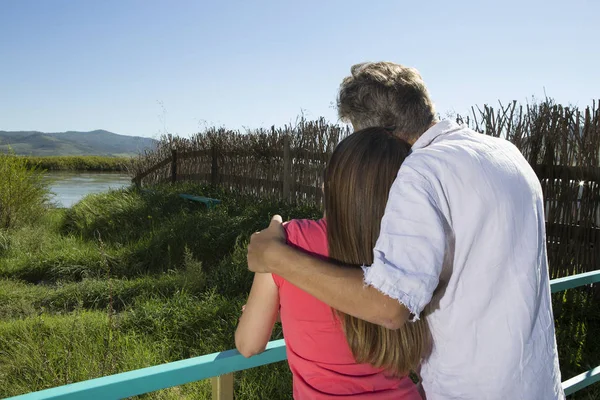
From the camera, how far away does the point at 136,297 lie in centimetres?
516

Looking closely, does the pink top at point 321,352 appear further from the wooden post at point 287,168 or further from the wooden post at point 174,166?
the wooden post at point 174,166

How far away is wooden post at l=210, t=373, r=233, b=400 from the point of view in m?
1.25

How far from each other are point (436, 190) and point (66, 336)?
352 cm

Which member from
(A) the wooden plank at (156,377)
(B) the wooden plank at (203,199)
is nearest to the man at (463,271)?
(A) the wooden plank at (156,377)

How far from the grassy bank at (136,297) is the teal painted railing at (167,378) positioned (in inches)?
66.7

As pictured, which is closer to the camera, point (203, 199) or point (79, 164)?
point (203, 199)

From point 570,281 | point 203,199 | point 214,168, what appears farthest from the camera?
point 214,168

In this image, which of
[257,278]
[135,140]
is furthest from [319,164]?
[135,140]

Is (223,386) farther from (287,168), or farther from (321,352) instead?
(287,168)

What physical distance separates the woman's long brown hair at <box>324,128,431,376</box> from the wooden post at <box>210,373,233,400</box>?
34 centimetres

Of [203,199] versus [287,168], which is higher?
[287,168]

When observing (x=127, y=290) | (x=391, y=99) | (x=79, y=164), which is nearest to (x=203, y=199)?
(x=127, y=290)

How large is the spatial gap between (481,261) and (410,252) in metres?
0.17

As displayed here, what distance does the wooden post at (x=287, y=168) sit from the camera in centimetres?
903
